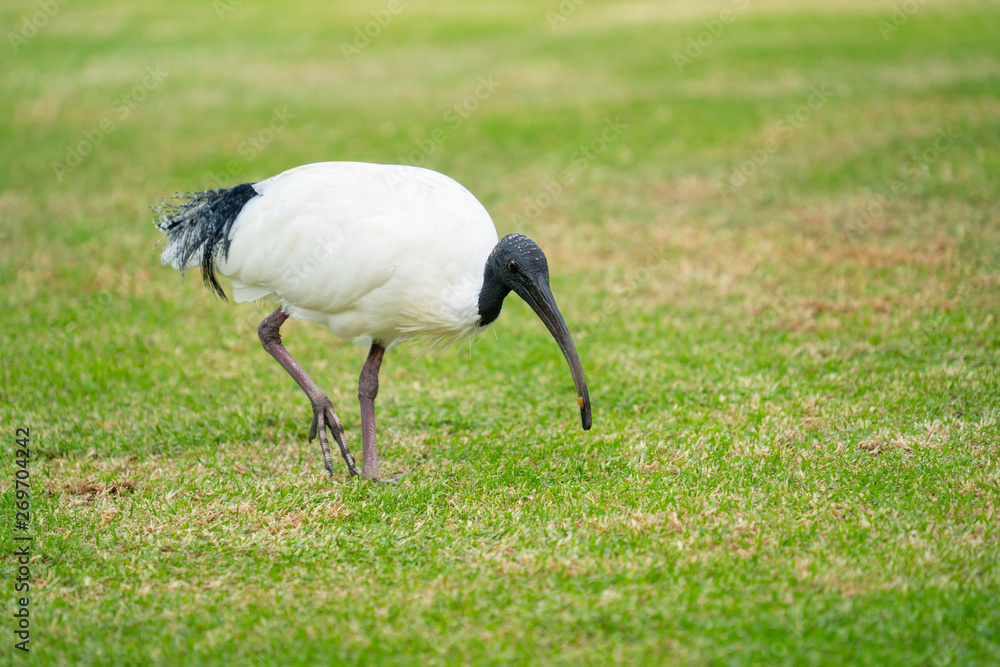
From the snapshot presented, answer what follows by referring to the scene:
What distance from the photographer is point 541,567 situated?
140 inches

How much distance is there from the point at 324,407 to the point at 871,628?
104 inches

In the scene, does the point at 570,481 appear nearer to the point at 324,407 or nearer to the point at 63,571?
the point at 324,407
